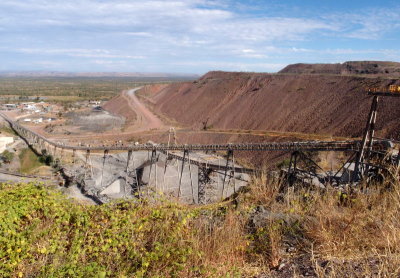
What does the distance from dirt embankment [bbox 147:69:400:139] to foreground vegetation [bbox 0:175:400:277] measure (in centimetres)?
2665

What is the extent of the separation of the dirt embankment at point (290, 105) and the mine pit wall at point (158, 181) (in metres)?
15.1

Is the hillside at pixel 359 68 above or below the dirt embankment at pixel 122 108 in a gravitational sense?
above

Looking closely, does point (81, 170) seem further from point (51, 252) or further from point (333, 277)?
point (333, 277)

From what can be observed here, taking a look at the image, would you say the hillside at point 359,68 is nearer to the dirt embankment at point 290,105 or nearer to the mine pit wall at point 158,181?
the dirt embankment at point 290,105

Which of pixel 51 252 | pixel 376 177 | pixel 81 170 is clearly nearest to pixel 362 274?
pixel 51 252

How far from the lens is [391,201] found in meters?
4.98

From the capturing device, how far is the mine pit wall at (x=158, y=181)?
2023cm

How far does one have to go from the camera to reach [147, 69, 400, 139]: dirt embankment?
106ft

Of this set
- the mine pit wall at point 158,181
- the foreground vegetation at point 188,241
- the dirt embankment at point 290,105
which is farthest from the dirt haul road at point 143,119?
the foreground vegetation at point 188,241

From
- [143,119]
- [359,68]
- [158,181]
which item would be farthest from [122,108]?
[158,181]

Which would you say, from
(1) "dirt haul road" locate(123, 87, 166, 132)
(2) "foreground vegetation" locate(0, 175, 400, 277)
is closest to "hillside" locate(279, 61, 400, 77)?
(1) "dirt haul road" locate(123, 87, 166, 132)

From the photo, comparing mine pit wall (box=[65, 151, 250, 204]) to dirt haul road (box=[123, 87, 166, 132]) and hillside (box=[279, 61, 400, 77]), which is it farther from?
hillside (box=[279, 61, 400, 77])

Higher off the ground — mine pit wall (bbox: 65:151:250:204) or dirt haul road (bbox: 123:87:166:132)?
dirt haul road (bbox: 123:87:166:132)

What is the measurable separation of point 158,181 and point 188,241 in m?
18.9
